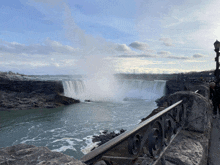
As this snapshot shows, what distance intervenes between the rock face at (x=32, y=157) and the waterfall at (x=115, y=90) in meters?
34.6

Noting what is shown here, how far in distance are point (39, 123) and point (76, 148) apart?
8422mm

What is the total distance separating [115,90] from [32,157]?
42.9m

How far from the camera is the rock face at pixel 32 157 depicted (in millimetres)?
871

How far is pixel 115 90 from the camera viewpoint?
43750 millimetres

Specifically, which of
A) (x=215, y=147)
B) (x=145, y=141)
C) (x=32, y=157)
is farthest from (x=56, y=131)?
(x=32, y=157)

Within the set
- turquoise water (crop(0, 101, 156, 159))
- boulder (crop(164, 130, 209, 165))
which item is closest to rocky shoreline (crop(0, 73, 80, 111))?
turquoise water (crop(0, 101, 156, 159))

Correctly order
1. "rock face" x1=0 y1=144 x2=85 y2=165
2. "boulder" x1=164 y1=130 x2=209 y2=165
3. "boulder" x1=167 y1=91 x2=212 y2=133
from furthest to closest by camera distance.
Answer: "boulder" x1=167 y1=91 x2=212 y2=133 < "boulder" x1=164 y1=130 x2=209 y2=165 < "rock face" x1=0 y1=144 x2=85 y2=165

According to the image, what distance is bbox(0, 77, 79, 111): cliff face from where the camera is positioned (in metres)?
25.2

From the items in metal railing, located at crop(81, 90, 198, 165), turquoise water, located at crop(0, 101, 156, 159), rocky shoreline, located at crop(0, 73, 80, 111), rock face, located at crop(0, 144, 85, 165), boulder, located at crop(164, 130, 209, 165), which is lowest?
turquoise water, located at crop(0, 101, 156, 159)

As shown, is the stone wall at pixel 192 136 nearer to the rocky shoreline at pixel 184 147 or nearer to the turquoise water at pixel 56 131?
the rocky shoreline at pixel 184 147

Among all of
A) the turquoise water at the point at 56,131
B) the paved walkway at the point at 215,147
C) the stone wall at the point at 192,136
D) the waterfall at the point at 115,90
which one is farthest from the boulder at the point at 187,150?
the waterfall at the point at 115,90

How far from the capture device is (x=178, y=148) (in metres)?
2.35

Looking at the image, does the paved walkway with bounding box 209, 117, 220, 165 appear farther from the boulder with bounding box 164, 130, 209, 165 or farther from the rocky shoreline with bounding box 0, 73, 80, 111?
the rocky shoreline with bounding box 0, 73, 80, 111

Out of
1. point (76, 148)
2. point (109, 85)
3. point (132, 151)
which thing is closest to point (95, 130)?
point (76, 148)
